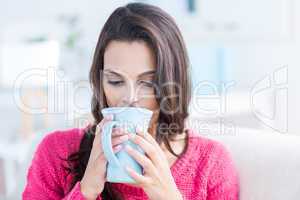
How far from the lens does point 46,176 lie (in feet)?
3.63

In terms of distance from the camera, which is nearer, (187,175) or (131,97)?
(131,97)

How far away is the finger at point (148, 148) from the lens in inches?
32.5

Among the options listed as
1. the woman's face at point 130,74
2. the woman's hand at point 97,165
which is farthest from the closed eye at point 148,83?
the woman's hand at point 97,165

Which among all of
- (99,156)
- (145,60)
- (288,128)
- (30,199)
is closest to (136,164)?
(99,156)

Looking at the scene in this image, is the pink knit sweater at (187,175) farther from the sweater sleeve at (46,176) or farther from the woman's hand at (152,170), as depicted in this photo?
the woman's hand at (152,170)

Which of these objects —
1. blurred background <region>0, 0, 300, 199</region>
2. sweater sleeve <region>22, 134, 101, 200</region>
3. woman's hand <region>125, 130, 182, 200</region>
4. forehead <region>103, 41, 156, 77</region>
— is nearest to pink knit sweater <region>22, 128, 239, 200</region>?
sweater sleeve <region>22, 134, 101, 200</region>

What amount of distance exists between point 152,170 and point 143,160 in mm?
36

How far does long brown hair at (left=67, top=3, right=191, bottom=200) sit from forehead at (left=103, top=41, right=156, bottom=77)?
1cm

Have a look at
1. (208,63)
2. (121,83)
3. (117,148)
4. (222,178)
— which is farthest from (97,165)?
(208,63)

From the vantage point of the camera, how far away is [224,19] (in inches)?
110

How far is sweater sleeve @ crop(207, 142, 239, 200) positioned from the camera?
1050mm

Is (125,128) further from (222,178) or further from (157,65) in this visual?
(222,178)

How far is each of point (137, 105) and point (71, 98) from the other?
1.82 meters

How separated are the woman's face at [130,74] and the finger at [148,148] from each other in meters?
0.14
